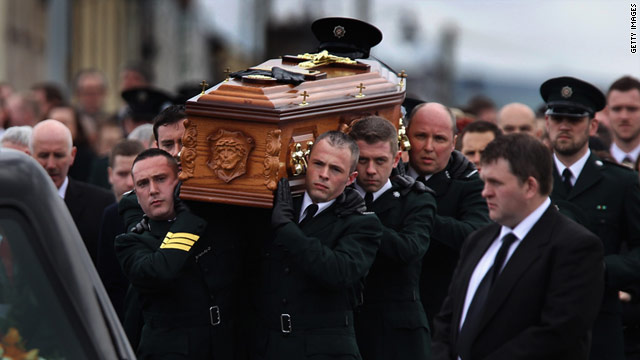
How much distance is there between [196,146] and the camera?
5.70 metres

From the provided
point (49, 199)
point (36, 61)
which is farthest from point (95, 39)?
point (49, 199)

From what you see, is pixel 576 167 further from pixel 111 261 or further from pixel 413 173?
pixel 111 261

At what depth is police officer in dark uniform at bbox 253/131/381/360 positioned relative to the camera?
18.5 ft

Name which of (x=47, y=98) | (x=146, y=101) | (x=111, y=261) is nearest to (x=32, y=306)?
(x=111, y=261)

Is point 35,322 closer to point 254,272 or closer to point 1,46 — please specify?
point 254,272

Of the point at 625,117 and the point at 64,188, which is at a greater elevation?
the point at 625,117

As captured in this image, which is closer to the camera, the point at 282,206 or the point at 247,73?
the point at 282,206

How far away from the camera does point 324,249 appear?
553 cm

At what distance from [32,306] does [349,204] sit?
266 cm

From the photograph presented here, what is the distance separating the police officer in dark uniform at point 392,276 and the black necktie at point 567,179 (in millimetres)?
1508

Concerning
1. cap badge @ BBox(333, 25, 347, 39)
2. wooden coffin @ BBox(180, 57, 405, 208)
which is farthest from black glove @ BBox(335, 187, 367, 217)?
cap badge @ BBox(333, 25, 347, 39)

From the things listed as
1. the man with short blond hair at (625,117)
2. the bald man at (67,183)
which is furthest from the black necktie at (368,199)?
the man with short blond hair at (625,117)

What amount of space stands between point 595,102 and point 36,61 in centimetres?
2481

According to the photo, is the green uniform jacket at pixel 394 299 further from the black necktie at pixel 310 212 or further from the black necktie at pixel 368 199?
the black necktie at pixel 310 212
